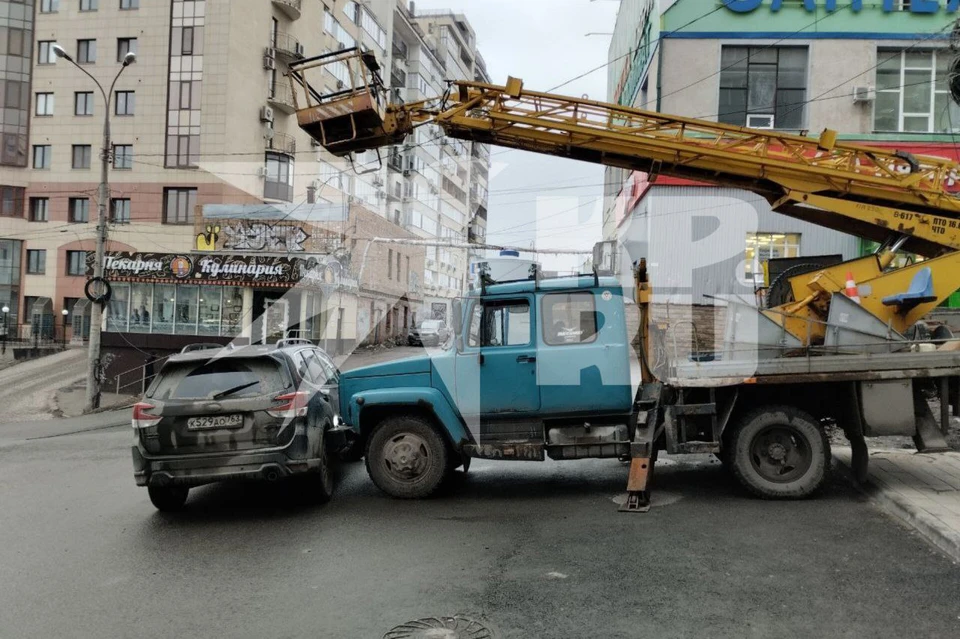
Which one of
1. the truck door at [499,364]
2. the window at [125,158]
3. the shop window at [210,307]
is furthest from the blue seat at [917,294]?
the window at [125,158]

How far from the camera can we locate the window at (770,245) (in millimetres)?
20297

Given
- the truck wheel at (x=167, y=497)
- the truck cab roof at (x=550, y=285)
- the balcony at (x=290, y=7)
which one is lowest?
the truck wheel at (x=167, y=497)

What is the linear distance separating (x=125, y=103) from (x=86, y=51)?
4.65 meters

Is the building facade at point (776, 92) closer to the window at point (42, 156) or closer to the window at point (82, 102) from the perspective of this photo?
the window at point (82, 102)

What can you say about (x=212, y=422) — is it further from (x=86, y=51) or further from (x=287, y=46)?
(x=86, y=51)

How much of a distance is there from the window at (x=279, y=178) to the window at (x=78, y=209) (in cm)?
1075

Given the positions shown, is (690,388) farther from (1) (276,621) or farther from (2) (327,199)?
(2) (327,199)

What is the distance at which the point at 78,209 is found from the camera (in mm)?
42500

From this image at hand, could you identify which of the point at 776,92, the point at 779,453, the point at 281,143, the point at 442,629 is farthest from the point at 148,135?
the point at 442,629

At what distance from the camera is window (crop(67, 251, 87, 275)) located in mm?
42062

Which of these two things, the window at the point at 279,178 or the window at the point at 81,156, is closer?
the window at the point at 279,178

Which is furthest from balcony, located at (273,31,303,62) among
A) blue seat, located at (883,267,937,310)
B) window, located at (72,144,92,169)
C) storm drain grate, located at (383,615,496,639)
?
storm drain grate, located at (383,615,496,639)

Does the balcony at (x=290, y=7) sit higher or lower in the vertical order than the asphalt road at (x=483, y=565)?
higher

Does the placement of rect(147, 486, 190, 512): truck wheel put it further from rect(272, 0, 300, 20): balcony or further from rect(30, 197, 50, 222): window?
rect(30, 197, 50, 222): window
